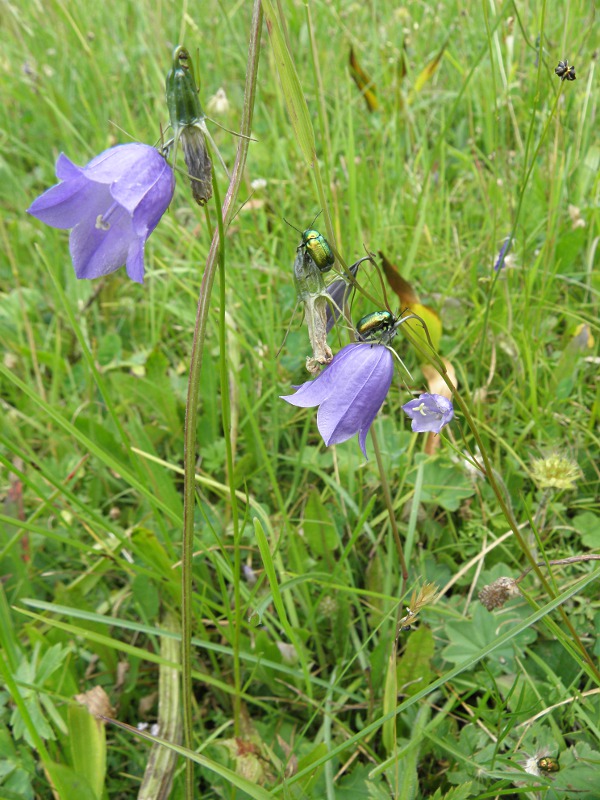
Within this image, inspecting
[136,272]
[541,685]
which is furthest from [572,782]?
[136,272]

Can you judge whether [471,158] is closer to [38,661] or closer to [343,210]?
[343,210]

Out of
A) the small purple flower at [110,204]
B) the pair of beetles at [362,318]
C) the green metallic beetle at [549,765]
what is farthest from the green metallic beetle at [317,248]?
the green metallic beetle at [549,765]

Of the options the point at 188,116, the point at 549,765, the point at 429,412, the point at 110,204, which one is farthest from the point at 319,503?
the point at 188,116

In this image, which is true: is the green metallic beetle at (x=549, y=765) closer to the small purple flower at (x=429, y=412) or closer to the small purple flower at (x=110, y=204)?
the small purple flower at (x=429, y=412)

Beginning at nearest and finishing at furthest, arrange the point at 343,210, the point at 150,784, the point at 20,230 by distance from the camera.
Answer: the point at 150,784 → the point at 343,210 → the point at 20,230

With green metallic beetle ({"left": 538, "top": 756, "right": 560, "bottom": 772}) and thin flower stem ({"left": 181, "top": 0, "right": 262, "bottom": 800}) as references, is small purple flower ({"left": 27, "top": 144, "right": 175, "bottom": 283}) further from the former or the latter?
green metallic beetle ({"left": 538, "top": 756, "right": 560, "bottom": 772})

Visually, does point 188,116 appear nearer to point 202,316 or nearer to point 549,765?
point 202,316
